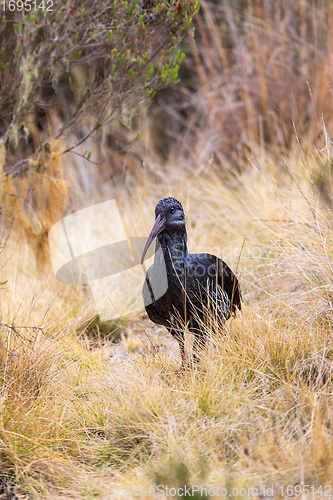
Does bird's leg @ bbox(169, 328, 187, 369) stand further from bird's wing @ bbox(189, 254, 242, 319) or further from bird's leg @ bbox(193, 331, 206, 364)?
bird's wing @ bbox(189, 254, 242, 319)

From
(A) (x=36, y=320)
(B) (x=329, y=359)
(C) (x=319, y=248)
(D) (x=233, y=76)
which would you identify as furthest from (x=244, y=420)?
(D) (x=233, y=76)

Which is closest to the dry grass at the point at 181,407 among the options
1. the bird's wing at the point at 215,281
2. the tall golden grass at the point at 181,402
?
the tall golden grass at the point at 181,402

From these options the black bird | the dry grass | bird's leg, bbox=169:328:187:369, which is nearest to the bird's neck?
the black bird

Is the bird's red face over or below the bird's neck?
over

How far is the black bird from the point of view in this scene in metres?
2.58

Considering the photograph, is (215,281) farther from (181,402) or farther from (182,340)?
(181,402)

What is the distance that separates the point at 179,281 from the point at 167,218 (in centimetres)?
32

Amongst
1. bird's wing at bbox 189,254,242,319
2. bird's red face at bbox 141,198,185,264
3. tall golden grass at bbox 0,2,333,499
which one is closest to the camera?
tall golden grass at bbox 0,2,333,499

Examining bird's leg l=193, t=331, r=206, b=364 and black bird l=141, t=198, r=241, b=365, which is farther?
bird's leg l=193, t=331, r=206, b=364

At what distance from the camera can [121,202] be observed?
541 cm

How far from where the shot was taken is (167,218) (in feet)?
8.43

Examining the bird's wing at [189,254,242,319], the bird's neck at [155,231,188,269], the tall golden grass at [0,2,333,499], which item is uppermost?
the bird's neck at [155,231,188,269]

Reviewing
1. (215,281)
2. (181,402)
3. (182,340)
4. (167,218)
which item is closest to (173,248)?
(167,218)

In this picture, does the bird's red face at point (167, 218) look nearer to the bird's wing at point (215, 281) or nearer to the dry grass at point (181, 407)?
the bird's wing at point (215, 281)
